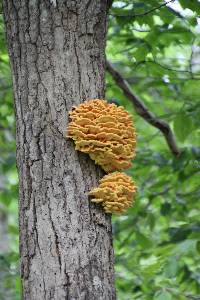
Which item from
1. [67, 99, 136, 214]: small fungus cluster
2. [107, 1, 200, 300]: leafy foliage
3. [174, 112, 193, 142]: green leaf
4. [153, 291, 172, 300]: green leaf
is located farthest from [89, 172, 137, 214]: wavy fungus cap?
[174, 112, 193, 142]: green leaf

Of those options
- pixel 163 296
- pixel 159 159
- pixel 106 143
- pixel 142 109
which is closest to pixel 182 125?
pixel 159 159

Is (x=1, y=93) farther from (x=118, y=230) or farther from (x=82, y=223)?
(x=82, y=223)

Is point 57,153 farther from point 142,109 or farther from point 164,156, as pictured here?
point 164,156

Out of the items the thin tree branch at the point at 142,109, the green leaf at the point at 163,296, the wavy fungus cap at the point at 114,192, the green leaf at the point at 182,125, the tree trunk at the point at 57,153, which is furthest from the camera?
the thin tree branch at the point at 142,109

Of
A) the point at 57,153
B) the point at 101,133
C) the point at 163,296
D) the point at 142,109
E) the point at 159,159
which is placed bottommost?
the point at 163,296

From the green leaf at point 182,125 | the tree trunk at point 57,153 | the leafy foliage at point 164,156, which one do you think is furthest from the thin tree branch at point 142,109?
the tree trunk at point 57,153

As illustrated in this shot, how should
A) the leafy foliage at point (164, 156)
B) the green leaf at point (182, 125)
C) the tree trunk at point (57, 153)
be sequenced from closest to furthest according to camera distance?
1. the tree trunk at point (57, 153)
2. the leafy foliage at point (164, 156)
3. the green leaf at point (182, 125)

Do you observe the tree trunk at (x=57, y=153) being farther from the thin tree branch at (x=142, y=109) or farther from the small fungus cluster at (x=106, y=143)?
the thin tree branch at (x=142, y=109)

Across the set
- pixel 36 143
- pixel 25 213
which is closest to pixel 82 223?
pixel 25 213
